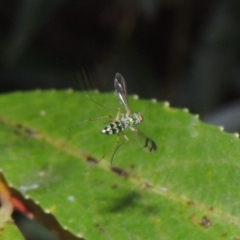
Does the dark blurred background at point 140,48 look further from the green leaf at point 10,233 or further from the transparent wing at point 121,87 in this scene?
the green leaf at point 10,233

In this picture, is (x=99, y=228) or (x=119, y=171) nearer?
(x=99, y=228)

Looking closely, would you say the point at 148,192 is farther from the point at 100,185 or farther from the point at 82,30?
the point at 82,30

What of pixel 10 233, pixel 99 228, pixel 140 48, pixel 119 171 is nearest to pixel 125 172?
pixel 119 171

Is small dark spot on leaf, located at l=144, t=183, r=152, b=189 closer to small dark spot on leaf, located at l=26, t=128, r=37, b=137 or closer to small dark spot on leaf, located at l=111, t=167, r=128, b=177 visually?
small dark spot on leaf, located at l=111, t=167, r=128, b=177

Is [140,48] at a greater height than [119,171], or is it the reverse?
[140,48]

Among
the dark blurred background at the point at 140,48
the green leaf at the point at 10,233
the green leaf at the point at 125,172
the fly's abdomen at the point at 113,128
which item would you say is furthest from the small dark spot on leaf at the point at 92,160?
the dark blurred background at the point at 140,48

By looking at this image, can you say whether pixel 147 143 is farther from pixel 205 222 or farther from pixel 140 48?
pixel 140 48
